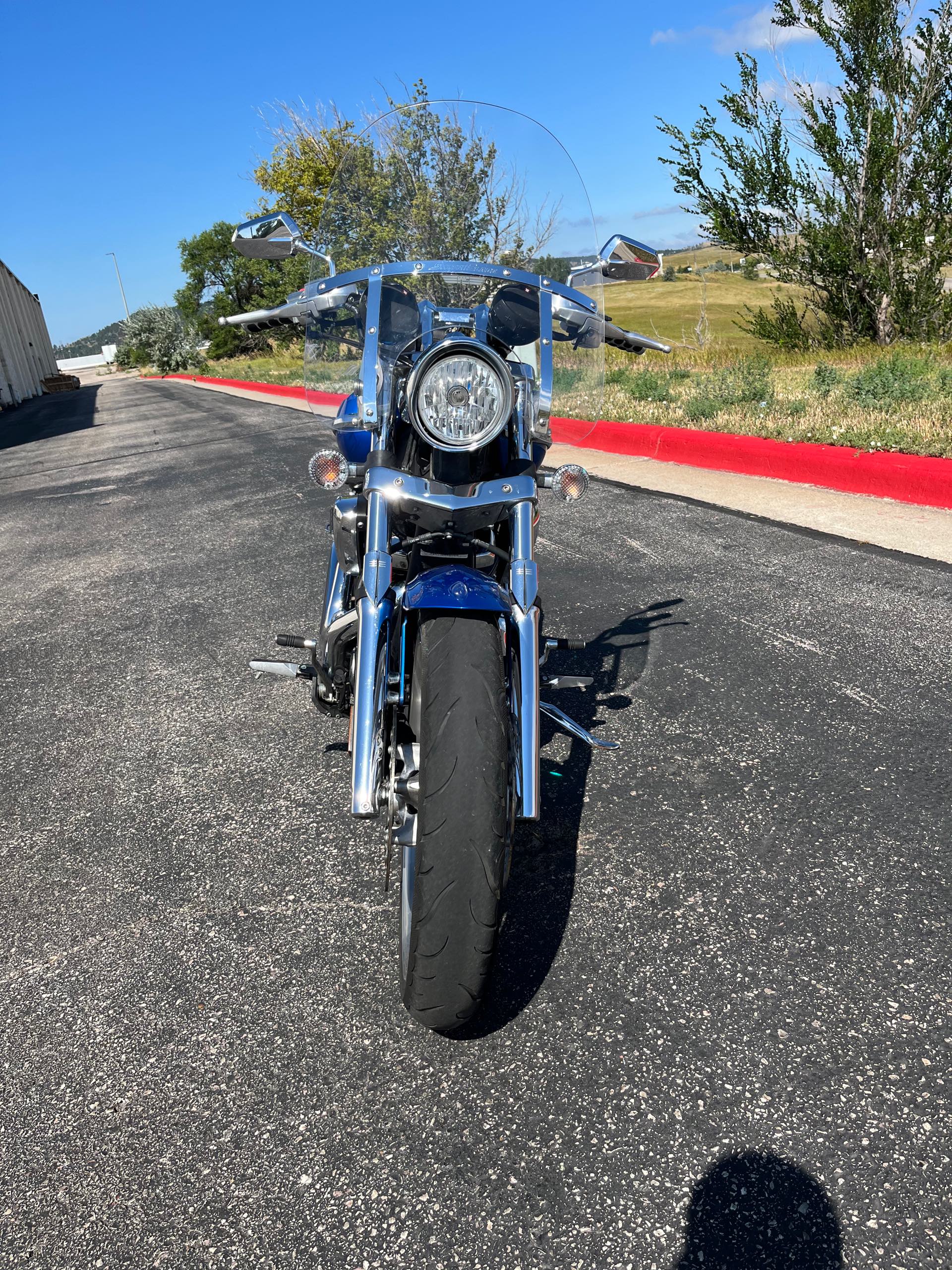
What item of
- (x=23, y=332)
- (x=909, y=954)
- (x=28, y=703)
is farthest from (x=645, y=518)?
(x=23, y=332)

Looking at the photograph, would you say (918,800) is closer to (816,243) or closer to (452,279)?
(452,279)

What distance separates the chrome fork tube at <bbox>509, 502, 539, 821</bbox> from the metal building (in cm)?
4221

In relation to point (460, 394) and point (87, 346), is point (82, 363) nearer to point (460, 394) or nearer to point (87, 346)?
point (87, 346)

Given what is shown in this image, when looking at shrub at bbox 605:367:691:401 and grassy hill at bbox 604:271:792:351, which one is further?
grassy hill at bbox 604:271:792:351

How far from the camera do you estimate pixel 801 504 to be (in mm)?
6961

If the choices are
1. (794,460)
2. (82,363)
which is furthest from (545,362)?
(82,363)

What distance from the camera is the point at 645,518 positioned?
23.2 ft

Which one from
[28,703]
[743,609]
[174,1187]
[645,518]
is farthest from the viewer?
[645,518]

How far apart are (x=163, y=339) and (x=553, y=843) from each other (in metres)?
65.3

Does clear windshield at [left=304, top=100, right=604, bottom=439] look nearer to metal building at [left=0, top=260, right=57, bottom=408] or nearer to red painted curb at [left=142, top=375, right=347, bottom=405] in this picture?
red painted curb at [left=142, top=375, right=347, bottom=405]

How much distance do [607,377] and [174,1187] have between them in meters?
13.5

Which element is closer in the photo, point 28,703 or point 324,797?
point 324,797

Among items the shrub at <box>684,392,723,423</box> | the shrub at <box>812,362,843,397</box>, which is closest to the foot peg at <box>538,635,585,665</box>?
the shrub at <box>684,392,723,423</box>

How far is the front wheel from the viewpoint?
1996mm
